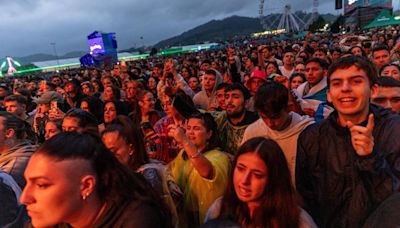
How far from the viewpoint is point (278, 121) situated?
2631 millimetres

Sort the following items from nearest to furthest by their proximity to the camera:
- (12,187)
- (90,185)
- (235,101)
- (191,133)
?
(90,185) < (12,187) < (191,133) < (235,101)

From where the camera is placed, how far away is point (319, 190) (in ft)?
6.48

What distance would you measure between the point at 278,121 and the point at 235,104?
0.90 metres

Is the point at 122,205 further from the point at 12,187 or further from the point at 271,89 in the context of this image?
the point at 271,89

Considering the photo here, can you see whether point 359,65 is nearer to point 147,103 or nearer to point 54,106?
point 147,103

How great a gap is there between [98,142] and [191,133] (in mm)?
1267

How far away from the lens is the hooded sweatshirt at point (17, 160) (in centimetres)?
227

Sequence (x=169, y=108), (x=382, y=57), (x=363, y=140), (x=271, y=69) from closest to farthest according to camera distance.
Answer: (x=363, y=140)
(x=169, y=108)
(x=382, y=57)
(x=271, y=69)

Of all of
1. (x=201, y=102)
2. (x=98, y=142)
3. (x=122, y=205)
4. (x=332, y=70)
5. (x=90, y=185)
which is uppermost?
(x=332, y=70)

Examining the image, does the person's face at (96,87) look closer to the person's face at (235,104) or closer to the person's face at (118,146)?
the person's face at (235,104)

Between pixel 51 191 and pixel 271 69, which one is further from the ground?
pixel 51 191

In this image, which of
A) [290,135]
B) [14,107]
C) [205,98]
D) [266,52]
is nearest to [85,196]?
[290,135]

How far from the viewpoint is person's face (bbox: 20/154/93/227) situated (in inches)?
52.9

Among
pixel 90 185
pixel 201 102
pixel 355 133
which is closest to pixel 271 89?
pixel 355 133
